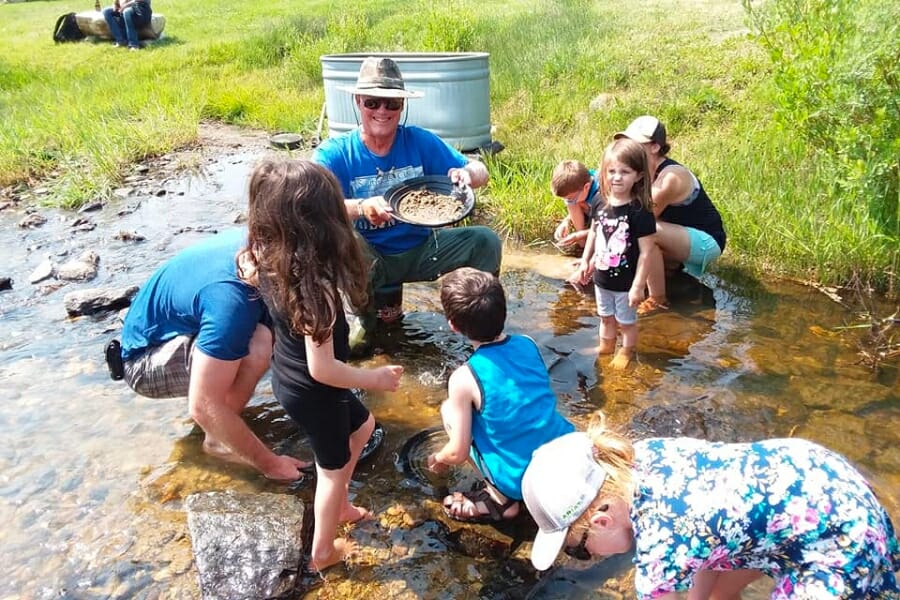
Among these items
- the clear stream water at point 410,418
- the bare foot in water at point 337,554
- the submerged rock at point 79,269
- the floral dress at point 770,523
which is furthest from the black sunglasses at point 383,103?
the submerged rock at point 79,269

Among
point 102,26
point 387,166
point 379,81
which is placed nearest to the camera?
point 379,81

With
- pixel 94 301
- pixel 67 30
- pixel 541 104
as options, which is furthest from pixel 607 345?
pixel 67 30

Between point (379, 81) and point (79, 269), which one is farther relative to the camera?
point (79, 269)

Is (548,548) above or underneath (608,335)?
above

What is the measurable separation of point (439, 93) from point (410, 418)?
10.5 feet

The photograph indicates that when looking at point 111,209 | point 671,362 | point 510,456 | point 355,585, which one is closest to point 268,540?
point 355,585

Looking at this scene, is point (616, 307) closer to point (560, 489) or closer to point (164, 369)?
point (560, 489)

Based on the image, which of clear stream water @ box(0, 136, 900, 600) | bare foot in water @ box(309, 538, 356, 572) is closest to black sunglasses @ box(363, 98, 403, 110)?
clear stream water @ box(0, 136, 900, 600)

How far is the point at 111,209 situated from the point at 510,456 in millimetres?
5413

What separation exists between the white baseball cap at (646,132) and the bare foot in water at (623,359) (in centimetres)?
111

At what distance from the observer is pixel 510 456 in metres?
2.33

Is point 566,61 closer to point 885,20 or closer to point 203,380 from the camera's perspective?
point 885,20

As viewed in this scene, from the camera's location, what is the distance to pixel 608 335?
3.64m

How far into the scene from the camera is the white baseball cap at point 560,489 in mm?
Result: 1707
